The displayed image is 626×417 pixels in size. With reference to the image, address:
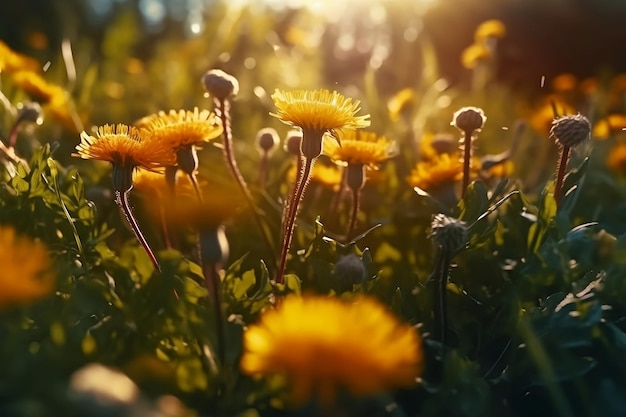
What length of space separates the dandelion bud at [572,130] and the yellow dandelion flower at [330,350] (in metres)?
0.89

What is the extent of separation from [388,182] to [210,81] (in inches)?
29.6

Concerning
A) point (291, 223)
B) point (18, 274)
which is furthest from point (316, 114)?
point (18, 274)

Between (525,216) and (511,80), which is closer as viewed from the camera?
(525,216)

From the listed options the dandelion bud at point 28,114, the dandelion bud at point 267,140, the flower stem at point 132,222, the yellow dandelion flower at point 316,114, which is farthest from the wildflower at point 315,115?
the dandelion bud at point 28,114

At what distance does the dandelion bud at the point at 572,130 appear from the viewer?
1.59m

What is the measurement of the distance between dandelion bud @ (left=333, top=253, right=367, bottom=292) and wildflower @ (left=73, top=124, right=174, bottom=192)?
0.40 m

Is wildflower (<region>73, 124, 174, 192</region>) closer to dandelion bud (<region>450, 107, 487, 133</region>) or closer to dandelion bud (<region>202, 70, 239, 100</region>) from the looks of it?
dandelion bud (<region>202, 70, 239, 100</region>)

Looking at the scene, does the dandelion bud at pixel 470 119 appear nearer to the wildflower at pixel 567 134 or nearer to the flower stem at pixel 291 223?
the wildflower at pixel 567 134

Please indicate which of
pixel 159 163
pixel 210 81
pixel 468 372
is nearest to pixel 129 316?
pixel 159 163

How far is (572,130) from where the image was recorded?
1.60m

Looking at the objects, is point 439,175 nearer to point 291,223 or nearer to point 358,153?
point 358,153

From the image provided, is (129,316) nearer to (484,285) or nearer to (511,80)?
(484,285)

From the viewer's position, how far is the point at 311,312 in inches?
34.1

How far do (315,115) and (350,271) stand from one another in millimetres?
329
